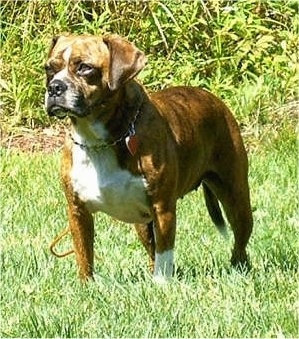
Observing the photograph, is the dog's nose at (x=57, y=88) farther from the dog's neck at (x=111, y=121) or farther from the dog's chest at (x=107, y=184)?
the dog's chest at (x=107, y=184)

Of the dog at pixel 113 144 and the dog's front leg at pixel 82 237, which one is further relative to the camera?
the dog's front leg at pixel 82 237

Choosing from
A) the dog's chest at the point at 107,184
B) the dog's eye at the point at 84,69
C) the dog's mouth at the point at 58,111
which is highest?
the dog's eye at the point at 84,69

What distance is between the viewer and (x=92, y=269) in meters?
5.44

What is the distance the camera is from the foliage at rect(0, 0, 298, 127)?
33.0ft

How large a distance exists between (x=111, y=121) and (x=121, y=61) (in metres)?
0.30

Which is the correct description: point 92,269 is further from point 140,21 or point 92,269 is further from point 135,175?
point 140,21

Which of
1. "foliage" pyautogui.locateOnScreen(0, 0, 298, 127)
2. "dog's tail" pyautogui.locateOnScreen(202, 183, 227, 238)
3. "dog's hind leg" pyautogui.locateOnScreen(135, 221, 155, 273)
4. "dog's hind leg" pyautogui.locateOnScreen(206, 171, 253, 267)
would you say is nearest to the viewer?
"dog's hind leg" pyautogui.locateOnScreen(135, 221, 155, 273)

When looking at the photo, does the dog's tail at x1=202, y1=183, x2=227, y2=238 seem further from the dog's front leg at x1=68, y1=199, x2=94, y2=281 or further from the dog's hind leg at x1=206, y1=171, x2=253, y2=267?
the dog's front leg at x1=68, y1=199, x2=94, y2=281

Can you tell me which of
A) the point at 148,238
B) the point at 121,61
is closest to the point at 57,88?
the point at 121,61

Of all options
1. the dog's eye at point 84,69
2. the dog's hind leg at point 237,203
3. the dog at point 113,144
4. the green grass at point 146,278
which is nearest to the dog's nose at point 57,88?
the dog at point 113,144

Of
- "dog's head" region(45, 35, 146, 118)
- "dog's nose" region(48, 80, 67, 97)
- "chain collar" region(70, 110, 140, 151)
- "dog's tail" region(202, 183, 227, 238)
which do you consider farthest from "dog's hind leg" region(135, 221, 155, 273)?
"dog's nose" region(48, 80, 67, 97)

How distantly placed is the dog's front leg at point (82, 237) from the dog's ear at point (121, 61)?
2.17 ft

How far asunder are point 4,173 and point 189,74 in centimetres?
254

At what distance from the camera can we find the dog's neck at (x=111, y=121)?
17.2 ft
